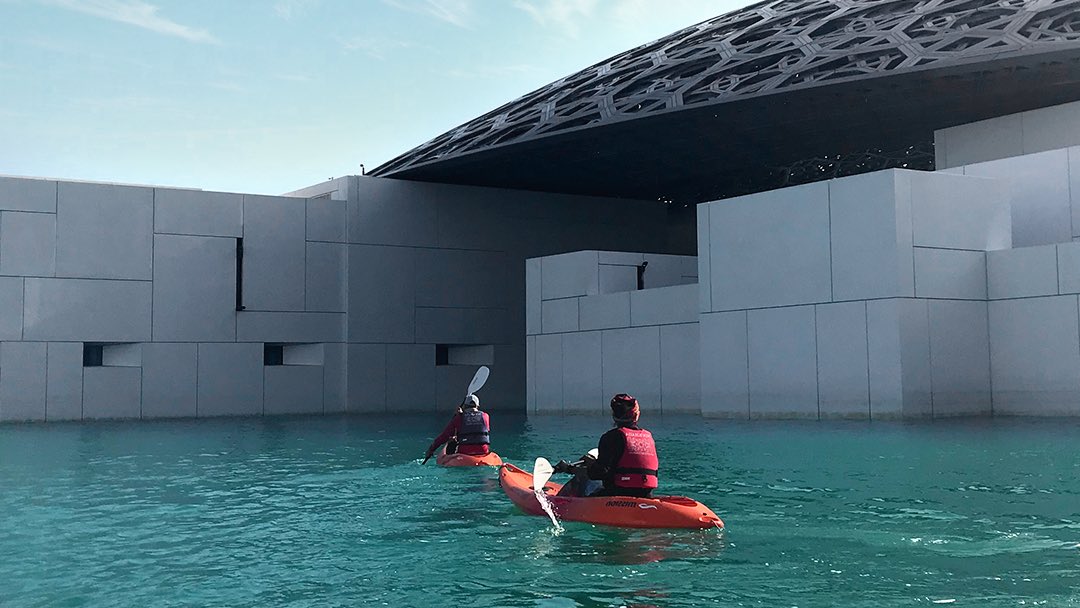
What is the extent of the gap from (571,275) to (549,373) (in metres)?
3.18

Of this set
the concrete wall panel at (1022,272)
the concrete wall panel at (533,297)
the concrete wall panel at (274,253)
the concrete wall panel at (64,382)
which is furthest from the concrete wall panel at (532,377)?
the concrete wall panel at (1022,272)

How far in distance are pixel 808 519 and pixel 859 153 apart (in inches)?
Result: 1231

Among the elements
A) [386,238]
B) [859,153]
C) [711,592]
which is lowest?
[711,592]

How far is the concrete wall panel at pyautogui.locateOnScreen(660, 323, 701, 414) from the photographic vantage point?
101 ft

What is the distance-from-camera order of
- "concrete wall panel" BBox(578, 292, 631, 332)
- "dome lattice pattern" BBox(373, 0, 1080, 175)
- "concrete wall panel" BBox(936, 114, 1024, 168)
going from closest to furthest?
"dome lattice pattern" BBox(373, 0, 1080, 175)
"concrete wall panel" BBox(936, 114, 1024, 168)
"concrete wall panel" BBox(578, 292, 631, 332)

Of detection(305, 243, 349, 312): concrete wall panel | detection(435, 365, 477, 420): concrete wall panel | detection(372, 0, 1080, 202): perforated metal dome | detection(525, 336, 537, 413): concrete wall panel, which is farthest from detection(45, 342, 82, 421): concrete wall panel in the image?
detection(525, 336, 537, 413): concrete wall panel

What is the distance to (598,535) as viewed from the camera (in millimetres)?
9797

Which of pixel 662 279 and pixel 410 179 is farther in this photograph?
pixel 410 179

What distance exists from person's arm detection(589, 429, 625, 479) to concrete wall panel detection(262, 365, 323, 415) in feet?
94.3

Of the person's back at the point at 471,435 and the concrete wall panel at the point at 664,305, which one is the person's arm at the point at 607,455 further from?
the concrete wall panel at the point at 664,305

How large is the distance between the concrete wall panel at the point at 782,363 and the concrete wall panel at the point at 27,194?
20.3 m

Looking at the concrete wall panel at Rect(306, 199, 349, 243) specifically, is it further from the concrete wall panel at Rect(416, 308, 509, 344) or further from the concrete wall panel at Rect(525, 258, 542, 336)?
the concrete wall panel at Rect(525, 258, 542, 336)

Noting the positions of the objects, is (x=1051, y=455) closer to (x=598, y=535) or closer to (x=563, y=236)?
(x=598, y=535)

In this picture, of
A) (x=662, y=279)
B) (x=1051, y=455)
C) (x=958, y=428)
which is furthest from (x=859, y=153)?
(x=1051, y=455)
